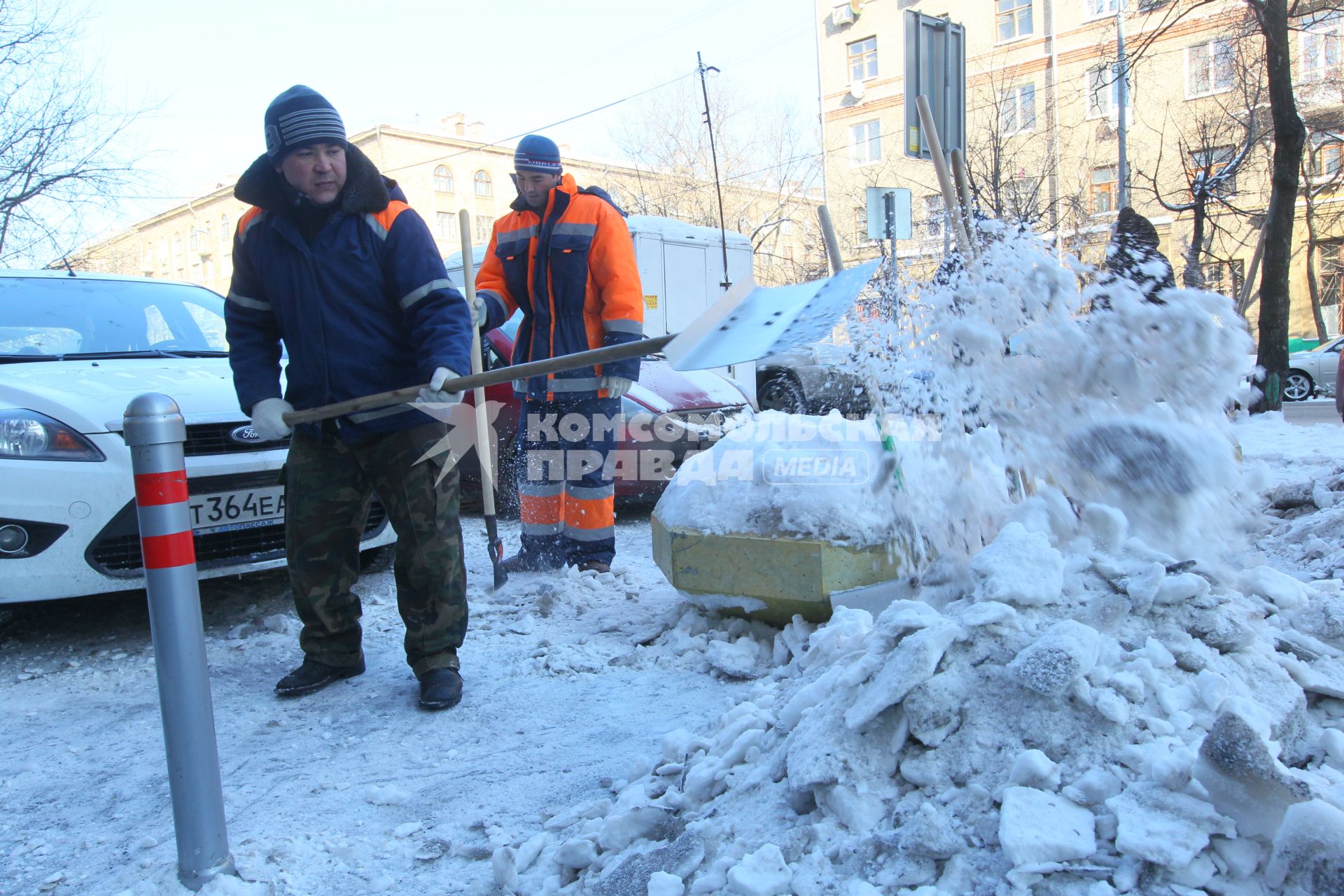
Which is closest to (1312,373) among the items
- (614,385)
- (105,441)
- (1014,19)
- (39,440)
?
(614,385)

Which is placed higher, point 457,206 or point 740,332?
point 457,206

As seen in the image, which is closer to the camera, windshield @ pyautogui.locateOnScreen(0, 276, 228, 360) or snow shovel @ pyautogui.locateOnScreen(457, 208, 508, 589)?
windshield @ pyautogui.locateOnScreen(0, 276, 228, 360)

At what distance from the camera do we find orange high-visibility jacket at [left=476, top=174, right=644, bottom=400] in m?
3.96

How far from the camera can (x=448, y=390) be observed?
7.88 feet

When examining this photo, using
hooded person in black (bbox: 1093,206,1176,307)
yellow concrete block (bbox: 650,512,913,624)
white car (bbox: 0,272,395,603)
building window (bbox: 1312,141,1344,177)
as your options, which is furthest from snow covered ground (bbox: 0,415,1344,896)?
building window (bbox: 1312,141,1344,177)

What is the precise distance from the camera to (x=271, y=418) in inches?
104

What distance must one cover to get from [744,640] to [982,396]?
115 cm

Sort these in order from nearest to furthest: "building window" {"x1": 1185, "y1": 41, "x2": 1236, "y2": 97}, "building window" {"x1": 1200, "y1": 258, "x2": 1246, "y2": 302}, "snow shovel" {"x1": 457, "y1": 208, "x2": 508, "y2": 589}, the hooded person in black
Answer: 1. the hooded person in black
2. "snow shovel" {"x1": 457, "y1": 208, "x2": 508, "y2": 589}
3. "building window" {"x1": 1200, "y1": 258, "x2": 1246, "y2": 302}
4. "building window" {"x1": 1185, "y1": 41, "x2": 1236, "y2": 97}

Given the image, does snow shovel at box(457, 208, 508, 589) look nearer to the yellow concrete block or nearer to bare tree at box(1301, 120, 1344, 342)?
the yellow concrete block

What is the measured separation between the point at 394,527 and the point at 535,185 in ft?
6.23

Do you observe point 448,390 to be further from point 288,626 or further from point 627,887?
point 288,626

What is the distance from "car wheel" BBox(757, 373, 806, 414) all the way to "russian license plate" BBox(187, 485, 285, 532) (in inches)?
322

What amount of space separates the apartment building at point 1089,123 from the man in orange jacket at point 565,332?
12.8 meters

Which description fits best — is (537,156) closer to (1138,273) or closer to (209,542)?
(209,542)
